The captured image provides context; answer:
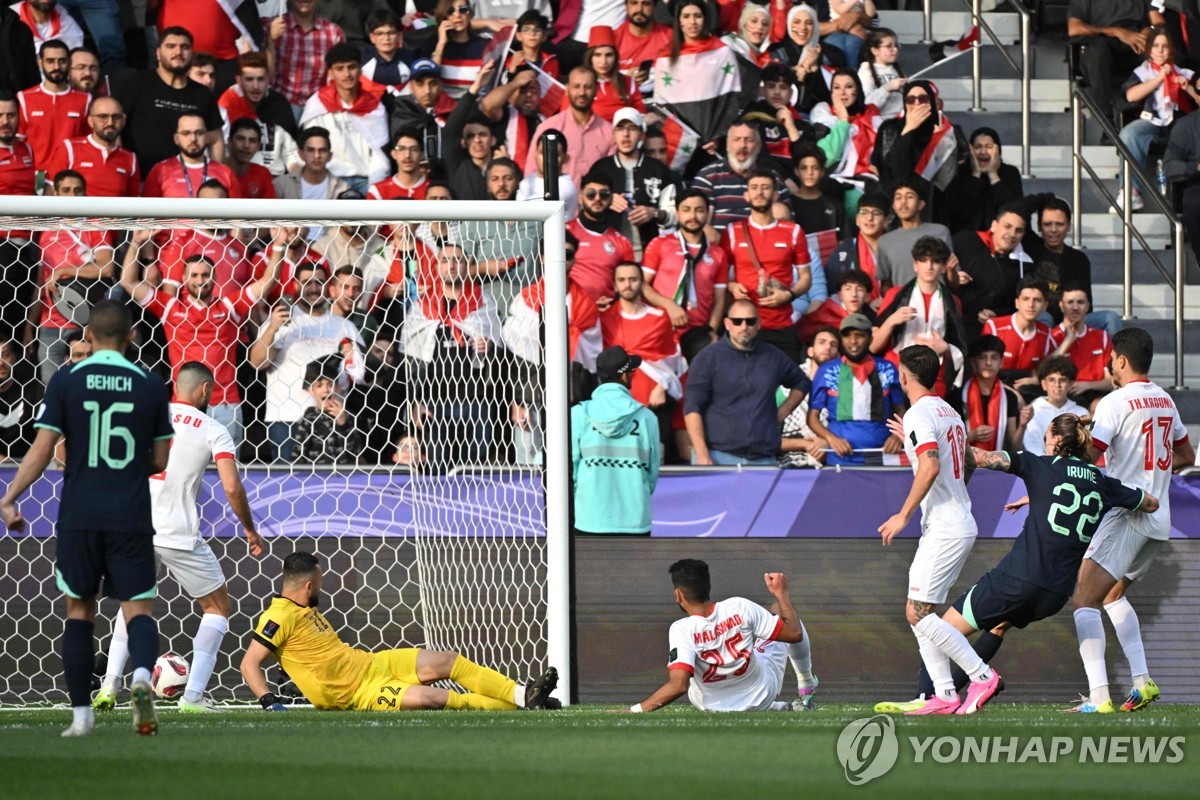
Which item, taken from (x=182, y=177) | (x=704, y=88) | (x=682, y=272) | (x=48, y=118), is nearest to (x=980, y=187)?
(x=704, y=88)

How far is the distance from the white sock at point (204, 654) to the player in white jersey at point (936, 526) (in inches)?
138

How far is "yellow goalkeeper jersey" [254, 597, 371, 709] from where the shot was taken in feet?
28.5

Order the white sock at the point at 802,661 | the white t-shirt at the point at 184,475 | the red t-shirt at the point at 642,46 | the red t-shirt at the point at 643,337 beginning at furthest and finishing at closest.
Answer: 1. the red t-shirt at the point at 642,46
2. the red t-shirt at the point at 643,337
3. the white sock at the point at 802,661
4. the white t-shirt at the point at 184,475

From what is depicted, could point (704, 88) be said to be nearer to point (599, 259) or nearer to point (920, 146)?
point (920, 146)

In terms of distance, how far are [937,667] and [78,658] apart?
13.5 ft

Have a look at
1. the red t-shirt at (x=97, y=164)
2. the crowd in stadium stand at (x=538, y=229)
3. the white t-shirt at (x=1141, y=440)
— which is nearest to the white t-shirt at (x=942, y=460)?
the white t-shirt at (x=1141, y=440)

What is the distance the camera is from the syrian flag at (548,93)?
1307 centimetres

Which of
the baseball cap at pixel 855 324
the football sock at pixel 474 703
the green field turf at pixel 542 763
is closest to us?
the green field turf at pixel 542 763

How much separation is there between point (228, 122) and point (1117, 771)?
29.1 ft

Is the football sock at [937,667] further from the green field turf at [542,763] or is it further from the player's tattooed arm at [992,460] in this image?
the green field turf at [542,763]

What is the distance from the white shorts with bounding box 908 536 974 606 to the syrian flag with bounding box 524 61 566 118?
5565mm

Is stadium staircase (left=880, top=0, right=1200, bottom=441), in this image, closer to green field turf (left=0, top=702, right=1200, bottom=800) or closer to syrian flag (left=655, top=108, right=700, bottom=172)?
syrian flag (left=655, top=108, right=700, bottom=172)

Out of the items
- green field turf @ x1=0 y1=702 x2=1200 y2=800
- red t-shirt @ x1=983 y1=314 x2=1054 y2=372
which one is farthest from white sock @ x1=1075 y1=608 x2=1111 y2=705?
red t-shirt @ x1=983 y1=314 x2=1054 y2=372

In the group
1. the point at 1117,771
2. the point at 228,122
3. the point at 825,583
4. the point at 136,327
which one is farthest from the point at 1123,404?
the point at 228,122
